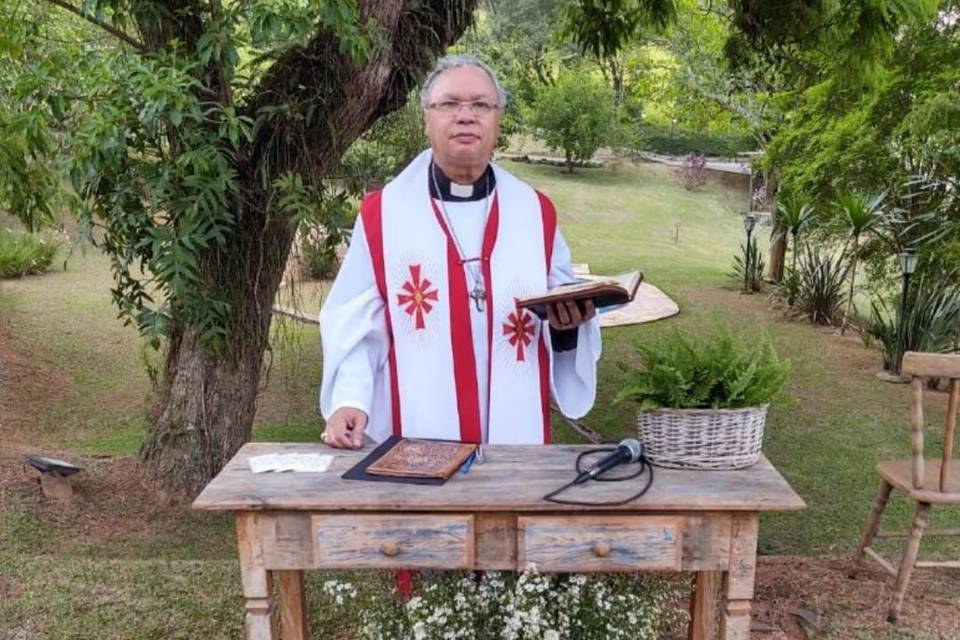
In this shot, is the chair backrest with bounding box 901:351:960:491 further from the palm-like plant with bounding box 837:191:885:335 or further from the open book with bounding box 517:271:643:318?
the palm-like plant with bounding box 837:191:885:335

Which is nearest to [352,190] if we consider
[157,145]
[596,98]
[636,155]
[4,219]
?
[157,145]

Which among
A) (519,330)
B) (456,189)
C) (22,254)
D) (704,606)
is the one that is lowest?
(22,254)

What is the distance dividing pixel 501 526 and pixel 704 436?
561 millimetres

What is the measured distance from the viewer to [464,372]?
269 cm

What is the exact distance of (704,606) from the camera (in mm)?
2590

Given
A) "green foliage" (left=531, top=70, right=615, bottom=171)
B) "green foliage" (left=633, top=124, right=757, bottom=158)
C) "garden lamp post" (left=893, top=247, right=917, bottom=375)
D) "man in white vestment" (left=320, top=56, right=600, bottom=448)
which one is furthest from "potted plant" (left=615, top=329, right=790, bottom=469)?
"green foliage" (left=633, top=124, right=757, bottom=158)

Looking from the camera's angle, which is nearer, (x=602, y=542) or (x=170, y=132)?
(x=602, y=542)

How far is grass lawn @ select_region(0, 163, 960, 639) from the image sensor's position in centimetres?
353

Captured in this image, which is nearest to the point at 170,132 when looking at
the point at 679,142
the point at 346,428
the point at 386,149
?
the point at 386,149

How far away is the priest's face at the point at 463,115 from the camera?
2.47m

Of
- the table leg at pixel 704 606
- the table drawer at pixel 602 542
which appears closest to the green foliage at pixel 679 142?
the table leg at pixel 704 606

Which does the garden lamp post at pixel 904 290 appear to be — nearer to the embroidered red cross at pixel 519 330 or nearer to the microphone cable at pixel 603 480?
the embroidered red cross at pixel 519 330

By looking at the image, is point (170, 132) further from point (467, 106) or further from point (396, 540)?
point (396, 540)

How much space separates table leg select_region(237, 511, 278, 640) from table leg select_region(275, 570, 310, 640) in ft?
0.84
